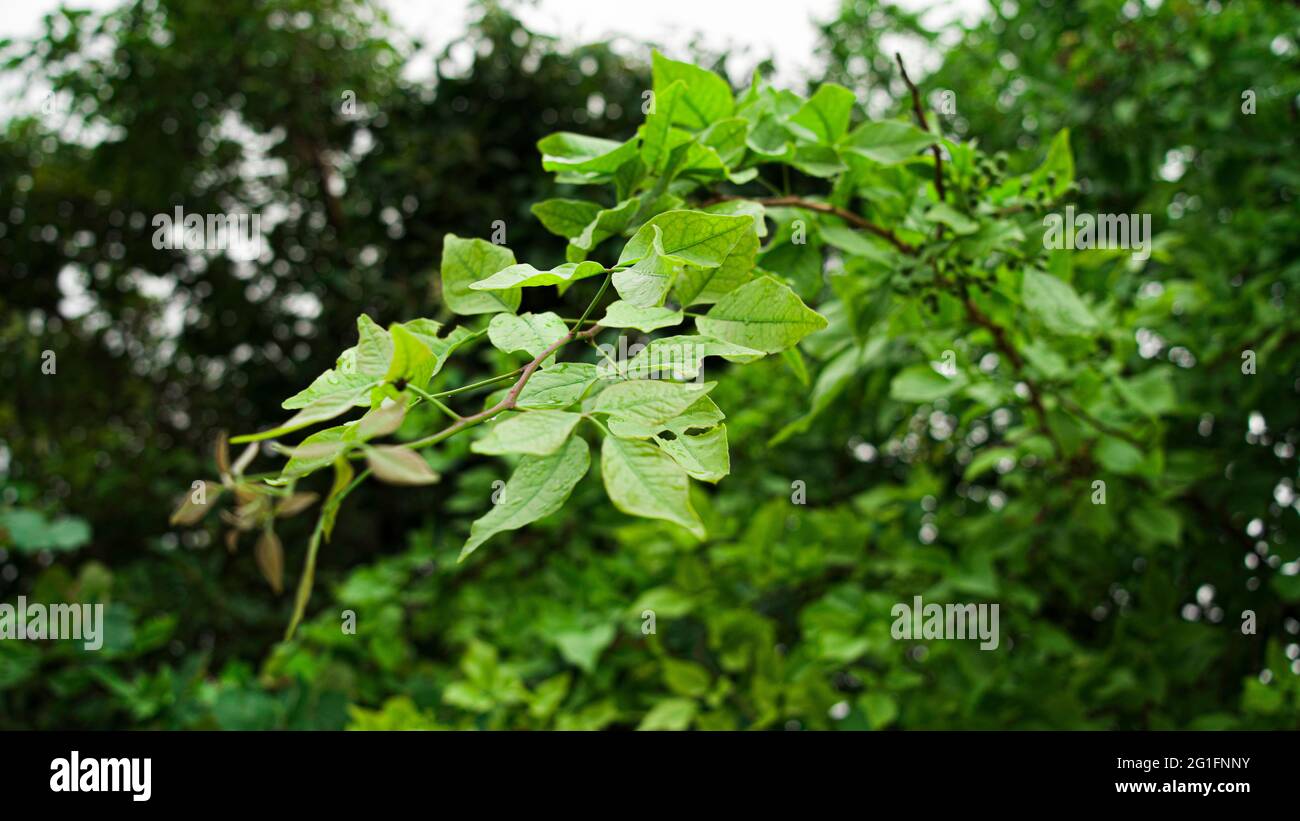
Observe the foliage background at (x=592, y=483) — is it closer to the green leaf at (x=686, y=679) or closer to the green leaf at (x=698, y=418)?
the green leaf at (x=686, y=679)

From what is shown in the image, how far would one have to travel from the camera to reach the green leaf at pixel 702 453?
41 cm

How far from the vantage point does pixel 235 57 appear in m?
2.33

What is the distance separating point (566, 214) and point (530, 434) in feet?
0.87

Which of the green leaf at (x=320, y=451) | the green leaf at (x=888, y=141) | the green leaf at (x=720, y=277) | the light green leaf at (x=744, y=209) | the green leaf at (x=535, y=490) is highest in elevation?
the green leaf at (x=888, y=141)

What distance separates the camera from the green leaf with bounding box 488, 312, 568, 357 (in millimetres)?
426

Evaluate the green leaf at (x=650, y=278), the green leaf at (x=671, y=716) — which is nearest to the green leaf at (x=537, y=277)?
the green leaf at (x=650, y=278)

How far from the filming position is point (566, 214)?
23.4 inches

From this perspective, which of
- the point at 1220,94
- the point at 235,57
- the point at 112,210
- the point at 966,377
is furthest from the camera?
the point at 112,210

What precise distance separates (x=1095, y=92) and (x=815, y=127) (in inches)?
36.8

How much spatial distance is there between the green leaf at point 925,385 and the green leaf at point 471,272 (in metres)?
0.51

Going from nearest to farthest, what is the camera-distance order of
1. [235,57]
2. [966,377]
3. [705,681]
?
[966,377], [705,681], [235,57]

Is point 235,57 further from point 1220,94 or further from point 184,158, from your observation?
point 1220,94

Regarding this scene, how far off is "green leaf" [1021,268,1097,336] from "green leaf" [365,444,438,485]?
1.71 ft

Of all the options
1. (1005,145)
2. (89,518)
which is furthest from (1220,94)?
(89,518)
